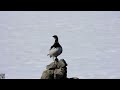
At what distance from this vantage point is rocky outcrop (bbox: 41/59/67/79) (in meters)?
8.37

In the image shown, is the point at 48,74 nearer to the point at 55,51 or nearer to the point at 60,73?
the point at 60,73

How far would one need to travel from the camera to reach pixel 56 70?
8.70 metres

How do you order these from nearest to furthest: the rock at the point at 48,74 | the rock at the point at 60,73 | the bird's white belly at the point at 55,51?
the bird's white belly at the point at 55,51 < the rock at the point at 60,73 < the rock at the point at 48,74

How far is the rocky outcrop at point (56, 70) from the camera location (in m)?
8.37

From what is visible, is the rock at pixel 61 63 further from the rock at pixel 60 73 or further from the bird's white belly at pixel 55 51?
the bird's white belly at pixel 55 51

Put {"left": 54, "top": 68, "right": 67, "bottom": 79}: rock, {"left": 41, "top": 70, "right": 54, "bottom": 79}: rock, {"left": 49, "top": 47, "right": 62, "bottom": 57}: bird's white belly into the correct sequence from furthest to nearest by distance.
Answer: {"left": 41, "top": 70, "right": 54, "bottom": 79}: rock, {"left": 54, "top": 68, "right": 67, "bottom": 79}: rock, {"left": 49, "top": 47, "right": 62, "bottom": 57}: bird's white belly

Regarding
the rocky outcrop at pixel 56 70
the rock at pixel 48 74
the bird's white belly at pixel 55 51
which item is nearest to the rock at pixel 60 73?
the rocky outcrop at pixel 56 70

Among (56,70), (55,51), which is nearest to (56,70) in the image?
(56,70)

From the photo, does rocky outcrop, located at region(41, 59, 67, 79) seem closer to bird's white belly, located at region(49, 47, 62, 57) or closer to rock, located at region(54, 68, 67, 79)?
rock, located at region(54, 68, 67, 79)

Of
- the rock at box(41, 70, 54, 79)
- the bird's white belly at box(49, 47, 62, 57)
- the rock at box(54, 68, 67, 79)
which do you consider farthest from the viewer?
the rock at box(41, 70, 54, 79)

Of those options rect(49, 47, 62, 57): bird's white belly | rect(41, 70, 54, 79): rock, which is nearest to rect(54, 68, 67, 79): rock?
rect(41, 70, 54, 79): rock
